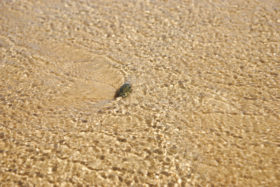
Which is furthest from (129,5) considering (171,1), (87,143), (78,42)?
(87,143)

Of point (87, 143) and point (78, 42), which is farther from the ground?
point (78, 42)

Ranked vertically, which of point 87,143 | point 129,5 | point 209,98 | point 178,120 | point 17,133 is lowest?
point 17,133

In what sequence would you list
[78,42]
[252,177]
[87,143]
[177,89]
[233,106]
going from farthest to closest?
[78,42]
[177,89]
[233,106]
[87,143]
[252,177]

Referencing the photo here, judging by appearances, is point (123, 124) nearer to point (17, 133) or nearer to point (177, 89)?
point (177, 89)

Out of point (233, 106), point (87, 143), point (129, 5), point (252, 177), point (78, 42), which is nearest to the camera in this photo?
point (252, 177)

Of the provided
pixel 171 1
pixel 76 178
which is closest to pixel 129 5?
pixel 171 1

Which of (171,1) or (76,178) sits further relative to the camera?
(171,1)
